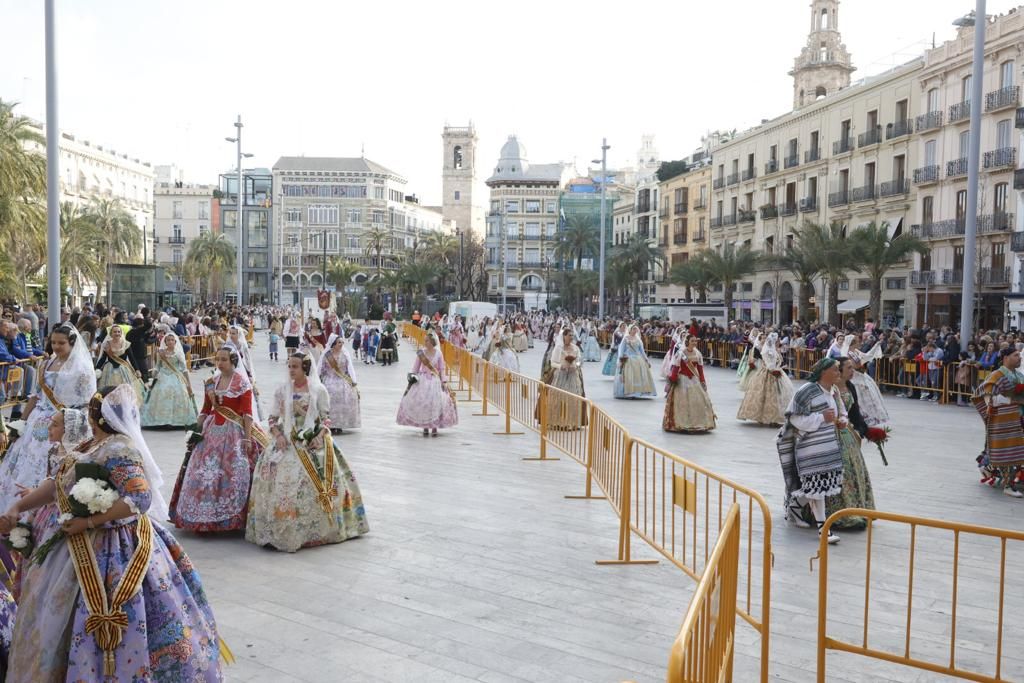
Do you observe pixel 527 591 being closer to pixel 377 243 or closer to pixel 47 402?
pixel 47 402

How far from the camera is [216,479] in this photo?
789cm

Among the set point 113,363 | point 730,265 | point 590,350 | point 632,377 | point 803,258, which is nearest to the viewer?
point 113,363

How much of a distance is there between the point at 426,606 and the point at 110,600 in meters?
2.52

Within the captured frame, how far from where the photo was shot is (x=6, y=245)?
81.9 feet

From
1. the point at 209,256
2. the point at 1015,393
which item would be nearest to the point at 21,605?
the point at 1015,393

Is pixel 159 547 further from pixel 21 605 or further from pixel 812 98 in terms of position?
pixel 812 98

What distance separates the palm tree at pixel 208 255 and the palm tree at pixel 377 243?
16.8m

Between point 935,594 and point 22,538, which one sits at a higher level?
point 22,538

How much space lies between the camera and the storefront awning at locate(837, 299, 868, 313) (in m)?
42.3

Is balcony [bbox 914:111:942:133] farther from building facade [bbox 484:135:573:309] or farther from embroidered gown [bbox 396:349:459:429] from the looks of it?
building facade [bbox 484:135:573:309]

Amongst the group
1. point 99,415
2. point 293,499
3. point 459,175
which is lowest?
point 293,499

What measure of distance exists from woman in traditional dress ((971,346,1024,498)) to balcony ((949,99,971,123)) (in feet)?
99.8

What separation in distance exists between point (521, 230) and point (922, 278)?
68.2 metres

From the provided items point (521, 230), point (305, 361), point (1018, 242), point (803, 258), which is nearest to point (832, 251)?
point (803, 258)
